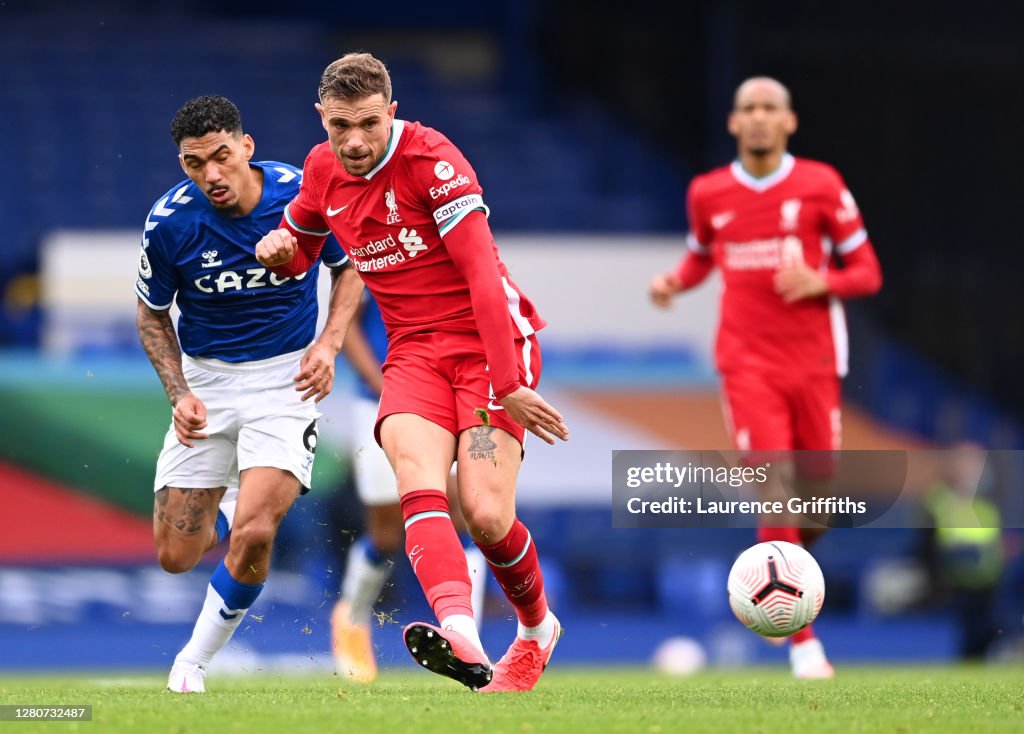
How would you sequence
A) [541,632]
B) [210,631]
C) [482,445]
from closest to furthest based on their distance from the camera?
[482,445] < [541,632] < [210,631]

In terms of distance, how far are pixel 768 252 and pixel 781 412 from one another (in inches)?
31.9

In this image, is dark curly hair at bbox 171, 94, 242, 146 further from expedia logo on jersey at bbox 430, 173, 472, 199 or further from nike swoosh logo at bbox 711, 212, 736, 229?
nike swoosh logo at bbox 711, 212, 736, 229

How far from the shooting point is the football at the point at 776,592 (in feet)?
21.2

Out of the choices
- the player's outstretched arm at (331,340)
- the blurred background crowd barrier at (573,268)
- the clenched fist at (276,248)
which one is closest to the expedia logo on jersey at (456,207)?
the clenched fist at (276,248)

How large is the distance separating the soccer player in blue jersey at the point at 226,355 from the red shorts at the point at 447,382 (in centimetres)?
46

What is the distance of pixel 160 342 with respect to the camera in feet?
22.5

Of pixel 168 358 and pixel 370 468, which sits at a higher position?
pixel 168 358

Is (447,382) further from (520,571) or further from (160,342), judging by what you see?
(160,342)

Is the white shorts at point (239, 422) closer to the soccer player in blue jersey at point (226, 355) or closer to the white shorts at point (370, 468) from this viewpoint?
the soccer player in blue jersey at point (226, 355)

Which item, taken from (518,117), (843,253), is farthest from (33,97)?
(843,253)

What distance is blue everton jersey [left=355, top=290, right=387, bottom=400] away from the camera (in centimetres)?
880

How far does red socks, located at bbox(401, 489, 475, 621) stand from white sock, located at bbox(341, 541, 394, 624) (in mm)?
2629

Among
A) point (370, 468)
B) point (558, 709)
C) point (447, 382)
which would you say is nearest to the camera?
point (558, 709)

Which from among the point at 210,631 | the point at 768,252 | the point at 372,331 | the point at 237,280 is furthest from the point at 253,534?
the point at 768,252
